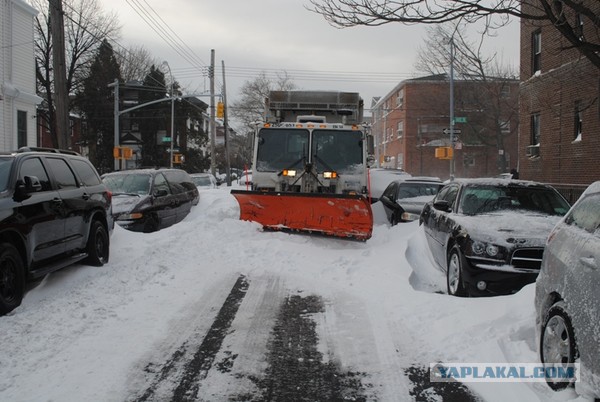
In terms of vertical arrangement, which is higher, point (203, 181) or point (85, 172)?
point (85, 172)

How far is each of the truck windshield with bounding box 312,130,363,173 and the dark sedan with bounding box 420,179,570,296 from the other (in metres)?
3.42

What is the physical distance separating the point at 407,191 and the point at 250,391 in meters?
10.9

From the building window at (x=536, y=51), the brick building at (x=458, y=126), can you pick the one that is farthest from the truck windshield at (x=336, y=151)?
the brick building at (x=458, y=126)

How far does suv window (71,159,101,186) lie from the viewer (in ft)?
26.6

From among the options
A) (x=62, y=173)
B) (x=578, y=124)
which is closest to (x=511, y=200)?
(x=62, y=173)

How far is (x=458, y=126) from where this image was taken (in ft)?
145

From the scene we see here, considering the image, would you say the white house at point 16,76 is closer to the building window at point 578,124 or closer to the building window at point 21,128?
the building window at point 21,128

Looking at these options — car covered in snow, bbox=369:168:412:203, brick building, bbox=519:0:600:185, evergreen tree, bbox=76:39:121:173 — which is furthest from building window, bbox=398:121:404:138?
car covered in snow, bbox=369:168:412:203

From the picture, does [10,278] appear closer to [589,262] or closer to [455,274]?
[455,274]

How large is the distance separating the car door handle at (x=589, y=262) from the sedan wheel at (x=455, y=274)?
2737 mm

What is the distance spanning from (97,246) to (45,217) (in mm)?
1600

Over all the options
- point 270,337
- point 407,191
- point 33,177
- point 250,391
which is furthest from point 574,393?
point 407,191

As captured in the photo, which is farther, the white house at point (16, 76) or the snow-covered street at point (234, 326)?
the white house at point (16, 76)

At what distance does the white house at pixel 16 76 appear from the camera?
22594 millimetres
